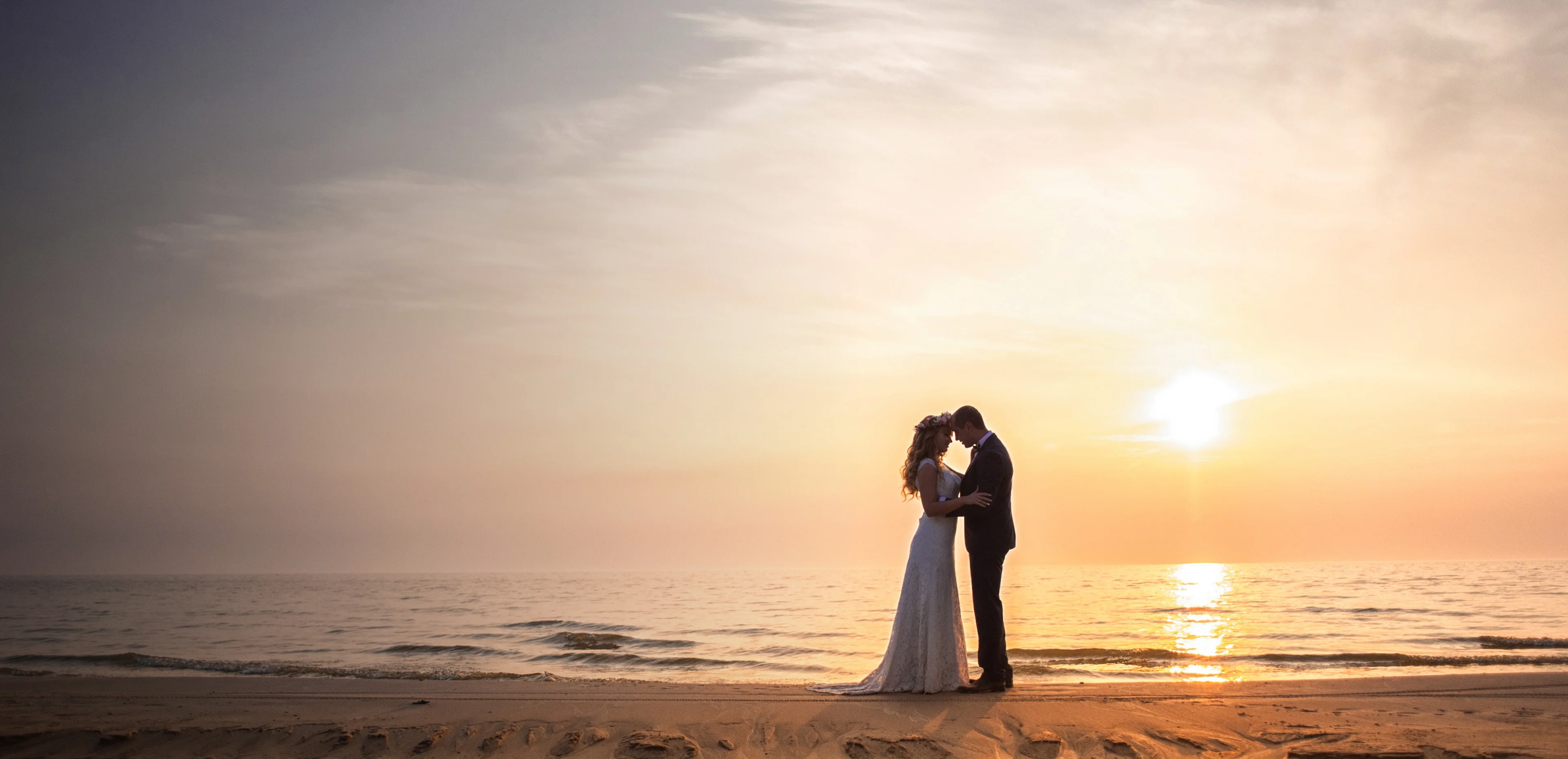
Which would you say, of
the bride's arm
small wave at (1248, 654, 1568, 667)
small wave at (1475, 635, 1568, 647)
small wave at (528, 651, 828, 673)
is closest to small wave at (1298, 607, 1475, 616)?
small wave at (1475, 635, 1568, 647)

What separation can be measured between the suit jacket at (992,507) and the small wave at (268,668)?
484 cm

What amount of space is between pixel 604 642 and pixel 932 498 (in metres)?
11.1

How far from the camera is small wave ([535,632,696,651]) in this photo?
15914 mm

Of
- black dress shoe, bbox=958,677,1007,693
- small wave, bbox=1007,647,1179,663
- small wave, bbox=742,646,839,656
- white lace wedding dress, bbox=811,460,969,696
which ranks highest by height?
white lace wedding dress, bbox=811,460,969,696

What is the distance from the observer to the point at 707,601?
30.2 m

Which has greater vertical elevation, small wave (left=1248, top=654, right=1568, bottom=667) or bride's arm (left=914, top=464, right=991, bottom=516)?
bride's arm (left=914, top=464, right=991, bottom=516)

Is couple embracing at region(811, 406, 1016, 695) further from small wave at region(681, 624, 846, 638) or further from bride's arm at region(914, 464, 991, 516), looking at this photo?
small wave at region(681, 624, 846, 638)

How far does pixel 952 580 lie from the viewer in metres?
7.68

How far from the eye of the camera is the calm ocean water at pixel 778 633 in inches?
459

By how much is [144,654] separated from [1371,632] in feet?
69.7

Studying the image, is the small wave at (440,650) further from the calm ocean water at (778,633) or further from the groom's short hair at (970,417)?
the groom's short hair at (970,417)

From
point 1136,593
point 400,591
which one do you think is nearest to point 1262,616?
point 1136,593

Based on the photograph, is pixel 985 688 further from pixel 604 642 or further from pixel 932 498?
pixel 604 642

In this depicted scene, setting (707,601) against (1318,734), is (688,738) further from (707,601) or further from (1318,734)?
(707,601)
